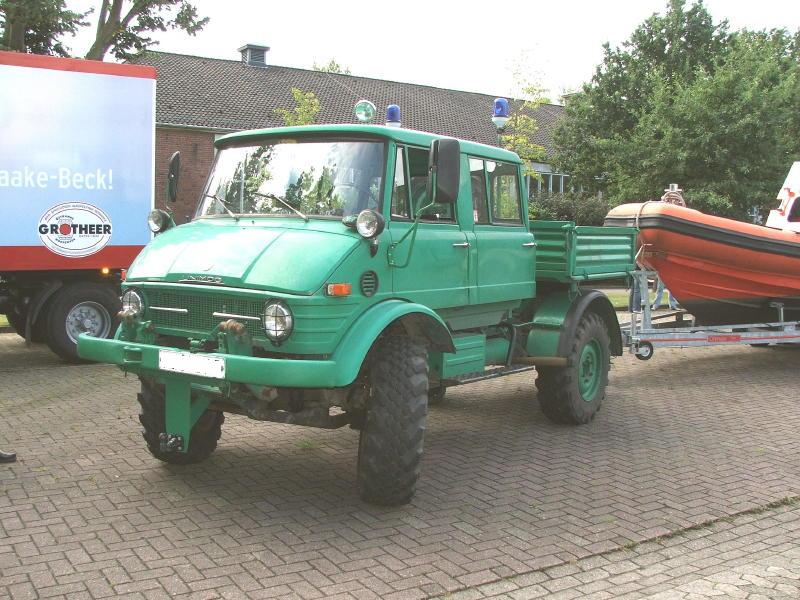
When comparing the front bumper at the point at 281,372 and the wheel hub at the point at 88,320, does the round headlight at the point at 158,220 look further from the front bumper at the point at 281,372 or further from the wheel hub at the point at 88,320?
the wheel hub at the point at 88,320

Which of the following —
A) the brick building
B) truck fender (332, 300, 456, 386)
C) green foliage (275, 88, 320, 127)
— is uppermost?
the brick building

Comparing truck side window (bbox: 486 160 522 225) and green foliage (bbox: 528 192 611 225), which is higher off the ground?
green foliage (bbox: 528 192 611 225)

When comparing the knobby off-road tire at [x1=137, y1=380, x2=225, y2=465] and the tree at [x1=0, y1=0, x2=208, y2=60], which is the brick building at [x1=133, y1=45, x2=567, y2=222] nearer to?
the tree at [x1=0, y1=0, x2=208, y2=60]

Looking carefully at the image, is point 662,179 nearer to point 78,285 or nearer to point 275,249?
point 78,285

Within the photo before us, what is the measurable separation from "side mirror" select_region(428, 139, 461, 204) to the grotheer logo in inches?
242

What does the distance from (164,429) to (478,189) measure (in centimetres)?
290

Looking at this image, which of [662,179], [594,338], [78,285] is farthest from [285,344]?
[662,179]

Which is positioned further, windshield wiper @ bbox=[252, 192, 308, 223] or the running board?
the running board

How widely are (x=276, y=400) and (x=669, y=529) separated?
8.05 ft

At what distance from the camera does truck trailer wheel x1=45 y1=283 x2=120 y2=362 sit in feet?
33.5

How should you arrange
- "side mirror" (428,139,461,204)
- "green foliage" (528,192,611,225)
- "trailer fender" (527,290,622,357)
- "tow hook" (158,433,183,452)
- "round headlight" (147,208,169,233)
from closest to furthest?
"tow hook" (158,433,183,452)
"side mirror" (428,139,461,204)
"round headlight" (147,208,169,233)
"trailer fender" (527,290,622,357)
"green foliage" (528,192,611,225)

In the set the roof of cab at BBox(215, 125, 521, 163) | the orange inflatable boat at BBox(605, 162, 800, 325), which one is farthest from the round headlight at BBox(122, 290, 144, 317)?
the orange inflatable boat at BBox(605, 162, 800, 325)

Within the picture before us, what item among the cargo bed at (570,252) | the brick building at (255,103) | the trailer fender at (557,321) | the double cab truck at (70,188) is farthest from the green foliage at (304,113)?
the trailer fender at (557,321)

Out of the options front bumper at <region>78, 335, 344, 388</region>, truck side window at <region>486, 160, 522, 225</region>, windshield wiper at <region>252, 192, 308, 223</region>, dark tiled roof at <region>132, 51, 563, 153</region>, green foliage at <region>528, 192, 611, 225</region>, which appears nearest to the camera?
front bumper at <region>78, 335, 344, 388</region>
